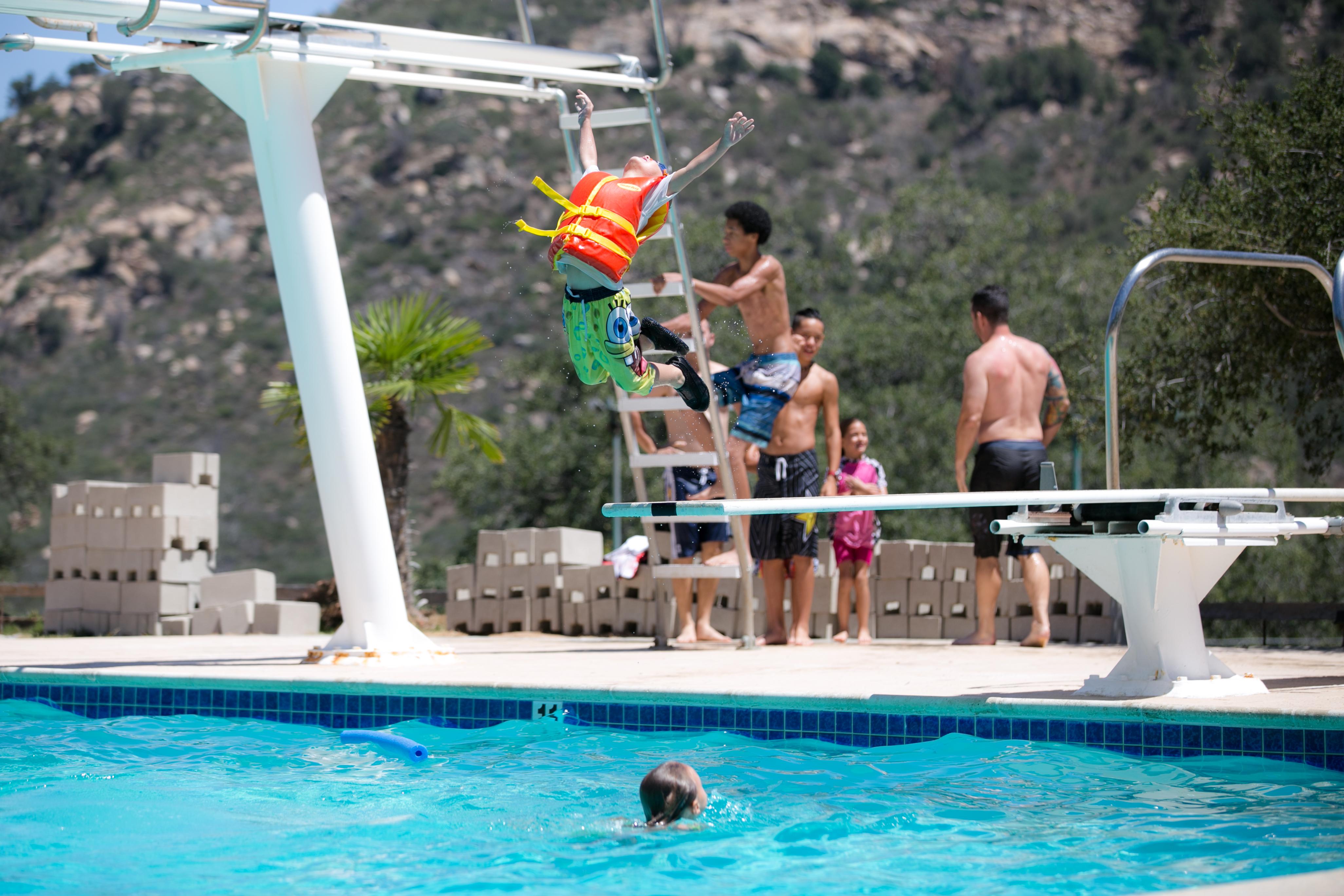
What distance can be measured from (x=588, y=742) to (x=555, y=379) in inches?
1224

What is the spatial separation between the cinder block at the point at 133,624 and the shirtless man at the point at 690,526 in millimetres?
5569

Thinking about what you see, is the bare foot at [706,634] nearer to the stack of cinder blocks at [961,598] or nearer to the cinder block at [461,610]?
the stack of cinder blocks at [961,598]

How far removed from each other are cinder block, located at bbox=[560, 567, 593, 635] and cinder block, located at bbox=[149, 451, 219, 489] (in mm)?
4002

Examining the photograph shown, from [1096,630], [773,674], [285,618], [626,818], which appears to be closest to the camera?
Result: [626,818]

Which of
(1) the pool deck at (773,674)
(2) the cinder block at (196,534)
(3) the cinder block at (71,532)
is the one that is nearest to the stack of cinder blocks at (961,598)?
(1) the pool deck at (773,674)

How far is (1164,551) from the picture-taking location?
18.1ft

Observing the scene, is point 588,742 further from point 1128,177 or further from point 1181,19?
point 1181,19

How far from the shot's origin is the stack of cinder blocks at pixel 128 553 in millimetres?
12719

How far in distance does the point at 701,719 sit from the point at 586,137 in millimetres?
2755

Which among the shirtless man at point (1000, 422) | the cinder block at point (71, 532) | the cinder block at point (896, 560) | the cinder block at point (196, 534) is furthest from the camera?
the cinder block at point (71, 532)

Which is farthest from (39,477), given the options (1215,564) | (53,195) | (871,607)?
(1215,564)

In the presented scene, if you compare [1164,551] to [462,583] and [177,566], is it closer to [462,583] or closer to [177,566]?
[462,583]

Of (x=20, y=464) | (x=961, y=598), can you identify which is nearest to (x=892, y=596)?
(x=961, y=598)

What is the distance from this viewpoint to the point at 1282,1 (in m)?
68.6
